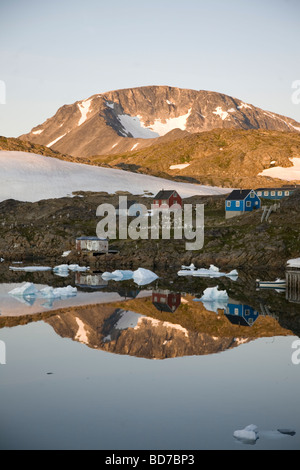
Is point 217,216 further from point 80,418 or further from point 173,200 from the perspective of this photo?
point 80,418

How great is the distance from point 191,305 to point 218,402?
3124 cm

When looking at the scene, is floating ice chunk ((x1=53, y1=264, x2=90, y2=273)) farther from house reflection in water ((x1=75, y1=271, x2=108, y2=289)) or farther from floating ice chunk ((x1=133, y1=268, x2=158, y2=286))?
floating ice chunk ((x1=133, y1=268, x2=158, y2=286))

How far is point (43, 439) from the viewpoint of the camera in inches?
1017

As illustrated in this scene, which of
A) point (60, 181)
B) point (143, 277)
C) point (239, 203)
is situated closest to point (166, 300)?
point (143, 277)

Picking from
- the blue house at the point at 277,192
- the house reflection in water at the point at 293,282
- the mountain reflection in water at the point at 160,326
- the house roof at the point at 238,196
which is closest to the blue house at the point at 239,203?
the house roof at the point at 238,196

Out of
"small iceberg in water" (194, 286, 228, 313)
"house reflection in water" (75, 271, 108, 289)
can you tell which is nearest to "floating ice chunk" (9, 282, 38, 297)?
"house reflection in water" (75, 271, 108, 289)

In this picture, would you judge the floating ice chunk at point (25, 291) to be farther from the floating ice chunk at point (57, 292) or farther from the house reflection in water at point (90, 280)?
the house reflection in water at point (90, 280)

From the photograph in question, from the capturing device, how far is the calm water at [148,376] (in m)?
26.5

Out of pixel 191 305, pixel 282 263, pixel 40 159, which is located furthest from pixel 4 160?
pixel 191 305

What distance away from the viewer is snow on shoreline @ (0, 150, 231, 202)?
158 meters

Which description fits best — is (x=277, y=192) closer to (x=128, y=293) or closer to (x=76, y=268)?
(x=76, y=268)

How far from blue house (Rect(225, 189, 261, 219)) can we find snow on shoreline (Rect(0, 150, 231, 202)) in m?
37.8

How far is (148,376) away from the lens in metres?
35.9
